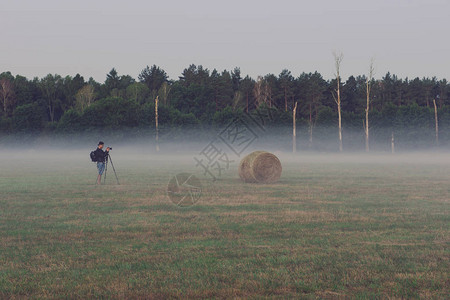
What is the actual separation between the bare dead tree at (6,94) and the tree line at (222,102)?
201 mm

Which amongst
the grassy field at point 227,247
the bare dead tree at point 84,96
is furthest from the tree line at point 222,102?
the grassy field at point 227,247

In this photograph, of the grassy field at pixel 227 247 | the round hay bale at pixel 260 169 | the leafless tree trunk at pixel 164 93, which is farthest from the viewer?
the leafless tree trunk at pixel 164 93

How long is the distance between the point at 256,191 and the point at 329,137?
66501 millimetres

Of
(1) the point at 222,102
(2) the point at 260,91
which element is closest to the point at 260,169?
(2) the point at 260,91

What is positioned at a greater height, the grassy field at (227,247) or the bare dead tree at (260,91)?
the bare dead tree at (260,91)

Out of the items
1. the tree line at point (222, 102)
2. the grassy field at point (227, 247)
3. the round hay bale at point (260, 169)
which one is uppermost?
the tree line at point (222, 102)

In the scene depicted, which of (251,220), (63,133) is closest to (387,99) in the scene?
(63,133)

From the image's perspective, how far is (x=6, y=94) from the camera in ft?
350

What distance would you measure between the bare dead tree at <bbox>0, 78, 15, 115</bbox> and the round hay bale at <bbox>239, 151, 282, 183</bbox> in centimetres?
9173

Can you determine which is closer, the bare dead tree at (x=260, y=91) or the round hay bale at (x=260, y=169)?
the round hay bale at (x=260, y=169)

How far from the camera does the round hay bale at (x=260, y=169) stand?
2500 centimetres

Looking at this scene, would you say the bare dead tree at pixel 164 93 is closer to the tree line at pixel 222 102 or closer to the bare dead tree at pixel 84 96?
the tree line at pixel 222 102

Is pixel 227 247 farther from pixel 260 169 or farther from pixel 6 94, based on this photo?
pixel 6 94

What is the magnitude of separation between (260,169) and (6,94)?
9619cm
